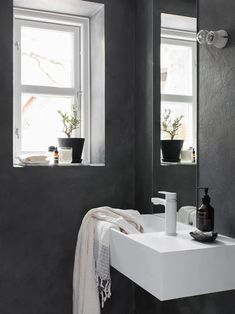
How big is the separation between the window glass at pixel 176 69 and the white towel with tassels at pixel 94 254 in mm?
803

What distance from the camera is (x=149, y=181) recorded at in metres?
2.67

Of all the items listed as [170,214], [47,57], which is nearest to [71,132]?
Answer: [47,57]

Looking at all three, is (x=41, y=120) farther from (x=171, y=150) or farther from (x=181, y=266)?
(x=181, y=266)

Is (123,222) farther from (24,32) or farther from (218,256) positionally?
(24,32)

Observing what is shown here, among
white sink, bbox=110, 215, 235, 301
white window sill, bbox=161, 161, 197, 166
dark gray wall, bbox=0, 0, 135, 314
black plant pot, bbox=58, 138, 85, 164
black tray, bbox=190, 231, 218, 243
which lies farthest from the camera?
black plant pot, bbox=58, 138, 85, 164

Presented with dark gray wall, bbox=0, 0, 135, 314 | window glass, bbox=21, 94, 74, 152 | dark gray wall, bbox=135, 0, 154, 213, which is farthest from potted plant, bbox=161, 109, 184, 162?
window glass, bbox=21, 94, 74, 152

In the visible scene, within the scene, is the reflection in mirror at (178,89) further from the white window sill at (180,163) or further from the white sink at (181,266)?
the white sink at (181,266)

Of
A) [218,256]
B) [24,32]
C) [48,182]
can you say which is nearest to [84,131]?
[48,182]

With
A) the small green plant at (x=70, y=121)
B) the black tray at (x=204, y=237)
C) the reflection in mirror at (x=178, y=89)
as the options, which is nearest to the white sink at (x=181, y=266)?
the black tray at (x=204, y=237)

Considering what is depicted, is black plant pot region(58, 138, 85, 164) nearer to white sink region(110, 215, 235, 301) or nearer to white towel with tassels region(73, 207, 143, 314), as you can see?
white towel with tassels region(73, 207, 143, 314)

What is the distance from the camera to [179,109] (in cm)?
235

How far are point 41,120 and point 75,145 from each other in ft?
1.22

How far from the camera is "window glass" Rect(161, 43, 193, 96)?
228 centimetres

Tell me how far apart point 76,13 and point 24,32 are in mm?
397
